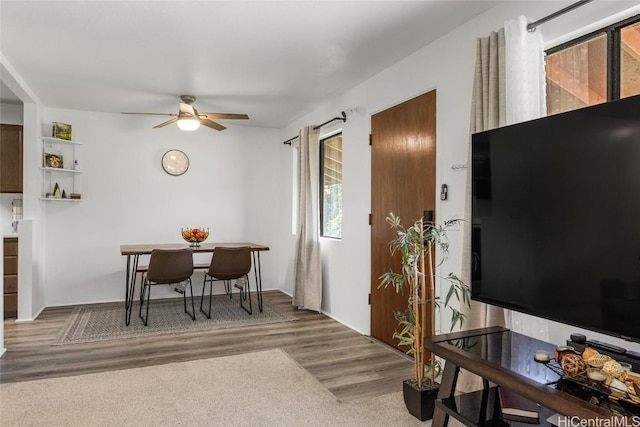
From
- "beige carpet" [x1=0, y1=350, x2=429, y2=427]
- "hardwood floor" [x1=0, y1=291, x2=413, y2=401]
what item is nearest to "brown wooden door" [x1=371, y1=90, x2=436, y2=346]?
"hardwood floor" [x1=0, y1=291, x2=413, y2=401]

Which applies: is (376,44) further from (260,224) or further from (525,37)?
(260,224)

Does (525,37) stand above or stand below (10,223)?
above

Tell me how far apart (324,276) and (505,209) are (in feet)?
10.4

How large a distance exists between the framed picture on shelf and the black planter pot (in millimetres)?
4849

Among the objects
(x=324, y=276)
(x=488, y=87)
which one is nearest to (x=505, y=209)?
(x=488, y=87)

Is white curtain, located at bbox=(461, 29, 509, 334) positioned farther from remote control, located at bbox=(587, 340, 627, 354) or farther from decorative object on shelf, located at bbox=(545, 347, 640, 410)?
decorative object on shelf, located at bbox=(545, 347, 640, 410)

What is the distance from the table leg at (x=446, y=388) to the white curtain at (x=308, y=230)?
116 inches

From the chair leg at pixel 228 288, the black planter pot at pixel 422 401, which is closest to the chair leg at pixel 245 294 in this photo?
the chair leg at pixel 228 288

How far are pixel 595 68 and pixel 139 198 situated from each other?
17.2 ft

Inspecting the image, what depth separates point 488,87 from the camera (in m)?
2.39

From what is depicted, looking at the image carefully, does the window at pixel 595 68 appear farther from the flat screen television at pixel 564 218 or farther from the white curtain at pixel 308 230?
the white curtain at pixel 308 230

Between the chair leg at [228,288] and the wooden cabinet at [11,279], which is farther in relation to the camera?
the chair leg at [228,288]

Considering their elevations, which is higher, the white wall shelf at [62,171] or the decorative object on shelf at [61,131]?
the decorative object on shelf at [61,131]

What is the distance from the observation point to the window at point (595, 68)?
76.8 inches
